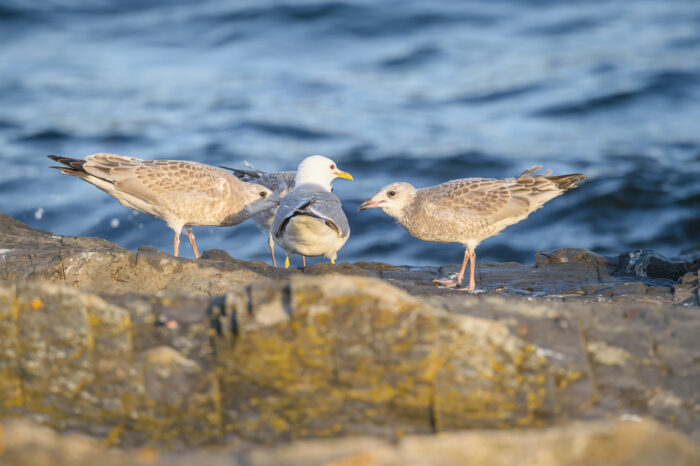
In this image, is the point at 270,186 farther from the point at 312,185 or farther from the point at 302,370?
the point at 302,370

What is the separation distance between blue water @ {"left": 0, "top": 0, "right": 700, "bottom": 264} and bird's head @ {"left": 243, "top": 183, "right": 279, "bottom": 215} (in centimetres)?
339

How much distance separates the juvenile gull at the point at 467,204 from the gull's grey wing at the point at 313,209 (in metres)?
0.35

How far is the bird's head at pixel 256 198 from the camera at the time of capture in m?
8.51

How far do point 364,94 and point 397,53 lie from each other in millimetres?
2813

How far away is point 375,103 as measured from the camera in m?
18.9

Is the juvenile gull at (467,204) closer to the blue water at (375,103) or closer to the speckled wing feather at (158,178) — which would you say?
the speckled wing feather at (158,178)

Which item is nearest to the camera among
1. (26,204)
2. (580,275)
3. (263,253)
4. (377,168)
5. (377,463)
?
(377,463)

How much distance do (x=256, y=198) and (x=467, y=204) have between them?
2191 millimetres

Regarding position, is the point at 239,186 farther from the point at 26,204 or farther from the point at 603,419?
the point at 26,204

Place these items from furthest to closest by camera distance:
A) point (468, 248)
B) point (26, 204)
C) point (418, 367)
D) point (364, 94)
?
1. point (364, 94)
2. point (26, 204)
3. point (468, 248)
4. point (418, 367)

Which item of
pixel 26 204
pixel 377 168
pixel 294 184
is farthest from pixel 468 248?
pixel 26 204

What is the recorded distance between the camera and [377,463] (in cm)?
286

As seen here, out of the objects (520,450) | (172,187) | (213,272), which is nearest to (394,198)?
(172,187)

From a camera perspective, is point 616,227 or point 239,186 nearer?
point 239,186
